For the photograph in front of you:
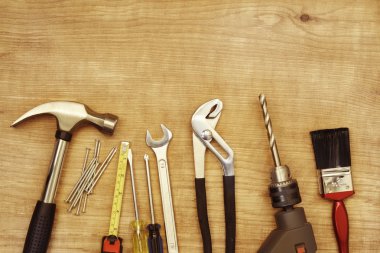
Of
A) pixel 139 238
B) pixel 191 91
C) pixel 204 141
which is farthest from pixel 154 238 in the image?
pixel 191 91

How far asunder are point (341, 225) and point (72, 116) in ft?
2.28

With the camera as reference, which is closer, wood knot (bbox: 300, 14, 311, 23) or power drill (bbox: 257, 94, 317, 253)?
power drill (bbox: 257, 94, 317, 253)

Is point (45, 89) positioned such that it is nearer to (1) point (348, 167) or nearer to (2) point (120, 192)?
(2) point (120, 192)

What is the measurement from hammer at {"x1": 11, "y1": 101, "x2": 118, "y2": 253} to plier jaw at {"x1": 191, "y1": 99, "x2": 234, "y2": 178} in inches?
7.9

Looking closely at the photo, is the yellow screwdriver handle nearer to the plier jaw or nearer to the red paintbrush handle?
the plier jaw

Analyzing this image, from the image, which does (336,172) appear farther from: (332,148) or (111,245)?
(111,245)

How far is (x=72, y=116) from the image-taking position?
1177mm

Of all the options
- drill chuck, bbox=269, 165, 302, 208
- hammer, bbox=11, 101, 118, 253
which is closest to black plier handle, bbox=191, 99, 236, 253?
drill chuck, bbox=269, 165, 302, 208

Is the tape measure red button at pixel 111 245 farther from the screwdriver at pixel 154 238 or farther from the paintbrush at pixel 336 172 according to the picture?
the paintbrush at pixel 336 172

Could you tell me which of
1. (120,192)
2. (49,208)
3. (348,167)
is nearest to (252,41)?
(348,167)

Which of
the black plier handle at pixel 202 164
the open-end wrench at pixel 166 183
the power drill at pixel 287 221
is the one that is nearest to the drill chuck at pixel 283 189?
the power drill at pixel 287 221

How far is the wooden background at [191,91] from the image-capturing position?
1.20 metres

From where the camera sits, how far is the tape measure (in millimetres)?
1157

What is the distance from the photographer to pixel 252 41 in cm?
124
